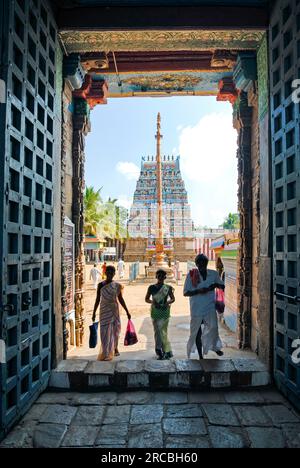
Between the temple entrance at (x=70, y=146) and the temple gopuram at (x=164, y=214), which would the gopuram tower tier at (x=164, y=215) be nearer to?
the temple gopuram at (x=164, y=214)

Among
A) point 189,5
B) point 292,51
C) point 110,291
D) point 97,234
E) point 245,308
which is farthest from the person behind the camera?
point 97,234

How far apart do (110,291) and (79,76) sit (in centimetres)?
318

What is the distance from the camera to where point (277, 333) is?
3.51m

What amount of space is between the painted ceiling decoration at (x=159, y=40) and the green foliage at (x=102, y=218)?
80.2 feet

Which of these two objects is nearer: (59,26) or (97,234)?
(59,26)

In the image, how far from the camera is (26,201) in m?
3.03

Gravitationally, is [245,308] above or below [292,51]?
below

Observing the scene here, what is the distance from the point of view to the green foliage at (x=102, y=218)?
33594 millimetres

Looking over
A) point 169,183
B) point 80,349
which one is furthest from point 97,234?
point 80,349

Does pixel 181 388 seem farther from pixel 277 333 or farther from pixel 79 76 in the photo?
pixel 79 76

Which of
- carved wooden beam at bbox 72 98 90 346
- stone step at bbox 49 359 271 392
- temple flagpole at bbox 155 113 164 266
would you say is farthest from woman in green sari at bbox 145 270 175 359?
temple flagpole at bbox 155 113 164 266

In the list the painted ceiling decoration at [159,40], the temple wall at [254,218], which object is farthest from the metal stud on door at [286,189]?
the temple wall at [254,218]

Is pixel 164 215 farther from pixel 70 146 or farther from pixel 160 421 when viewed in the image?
pixel 160 421
